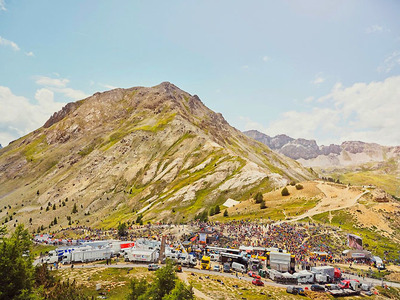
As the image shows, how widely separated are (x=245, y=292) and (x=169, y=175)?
11919 centimetres

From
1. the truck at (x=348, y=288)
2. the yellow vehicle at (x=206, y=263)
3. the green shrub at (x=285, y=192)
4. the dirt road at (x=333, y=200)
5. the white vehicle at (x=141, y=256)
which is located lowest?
the truck at (x=348, y=288)

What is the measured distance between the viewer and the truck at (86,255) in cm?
6188

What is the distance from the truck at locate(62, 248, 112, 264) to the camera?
6188 centimetres

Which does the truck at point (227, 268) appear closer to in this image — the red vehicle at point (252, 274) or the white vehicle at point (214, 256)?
the red vehicle at point (252, 274)

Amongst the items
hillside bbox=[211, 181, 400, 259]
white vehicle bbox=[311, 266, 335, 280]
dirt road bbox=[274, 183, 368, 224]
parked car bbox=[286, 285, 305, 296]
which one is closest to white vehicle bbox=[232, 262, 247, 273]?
parked car bbox=[286, 285, 305, 296]

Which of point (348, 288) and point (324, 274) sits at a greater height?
point (324, 274)

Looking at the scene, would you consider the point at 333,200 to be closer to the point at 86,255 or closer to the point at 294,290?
the point at 294,290

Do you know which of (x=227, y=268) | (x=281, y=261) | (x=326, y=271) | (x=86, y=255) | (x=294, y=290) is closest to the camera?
(x=294, y=290)

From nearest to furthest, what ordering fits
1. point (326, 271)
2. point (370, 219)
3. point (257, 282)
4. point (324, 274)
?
point (257, 282)
point (324, 274)
point (326, 271)
point (370, 219)

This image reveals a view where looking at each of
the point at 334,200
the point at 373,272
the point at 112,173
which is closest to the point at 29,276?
the point at 373,272

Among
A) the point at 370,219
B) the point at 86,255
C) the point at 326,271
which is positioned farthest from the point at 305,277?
the point at 86,255

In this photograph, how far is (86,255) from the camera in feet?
206

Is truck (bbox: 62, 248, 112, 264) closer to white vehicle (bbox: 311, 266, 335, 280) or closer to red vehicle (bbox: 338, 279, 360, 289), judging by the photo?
white vehicle (bbox: 311, 266, 335, 280)

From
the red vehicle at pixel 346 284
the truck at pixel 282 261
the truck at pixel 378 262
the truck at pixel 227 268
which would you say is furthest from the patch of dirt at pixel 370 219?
the truck at pixel 227 268
